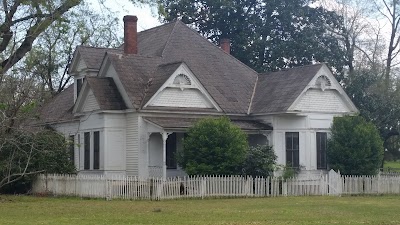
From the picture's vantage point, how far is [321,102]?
141 ft

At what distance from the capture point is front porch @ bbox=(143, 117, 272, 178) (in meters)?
38.4

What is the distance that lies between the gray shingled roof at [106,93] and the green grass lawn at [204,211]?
700 centimetres

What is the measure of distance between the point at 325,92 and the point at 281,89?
2.46 metres

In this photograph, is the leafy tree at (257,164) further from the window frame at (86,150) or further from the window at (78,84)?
the window at (78,84)

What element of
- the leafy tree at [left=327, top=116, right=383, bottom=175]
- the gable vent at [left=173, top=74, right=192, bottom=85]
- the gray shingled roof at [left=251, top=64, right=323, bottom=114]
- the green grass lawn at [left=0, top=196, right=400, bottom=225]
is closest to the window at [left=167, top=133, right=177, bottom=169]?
the gable vent at [left=173, top=74, right=192, bottom=85]

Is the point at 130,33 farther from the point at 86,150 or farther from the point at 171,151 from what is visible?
the point at 171,151

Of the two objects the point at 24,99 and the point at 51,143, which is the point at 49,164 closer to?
the point at 51,143

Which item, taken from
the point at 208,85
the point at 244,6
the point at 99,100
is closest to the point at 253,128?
the point at 208,85

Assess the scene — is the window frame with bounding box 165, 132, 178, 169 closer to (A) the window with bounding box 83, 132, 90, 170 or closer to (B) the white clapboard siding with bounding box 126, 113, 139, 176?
(B) the white clapboard siding with bounding box 126, 113, 139, 176

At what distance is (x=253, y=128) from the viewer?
41375 millimetres

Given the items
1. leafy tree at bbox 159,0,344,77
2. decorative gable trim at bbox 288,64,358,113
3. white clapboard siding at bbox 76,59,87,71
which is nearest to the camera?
decorative gable trim at bbox 288,64,358,113

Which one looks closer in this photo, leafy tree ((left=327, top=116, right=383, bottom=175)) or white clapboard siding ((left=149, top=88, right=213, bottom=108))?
white clapboard siding ((left=149, top=88, right=213, bottom=108))

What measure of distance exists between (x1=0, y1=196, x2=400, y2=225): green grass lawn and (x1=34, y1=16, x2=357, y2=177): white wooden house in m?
6.58

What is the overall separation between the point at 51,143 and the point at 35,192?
8.39 feet
